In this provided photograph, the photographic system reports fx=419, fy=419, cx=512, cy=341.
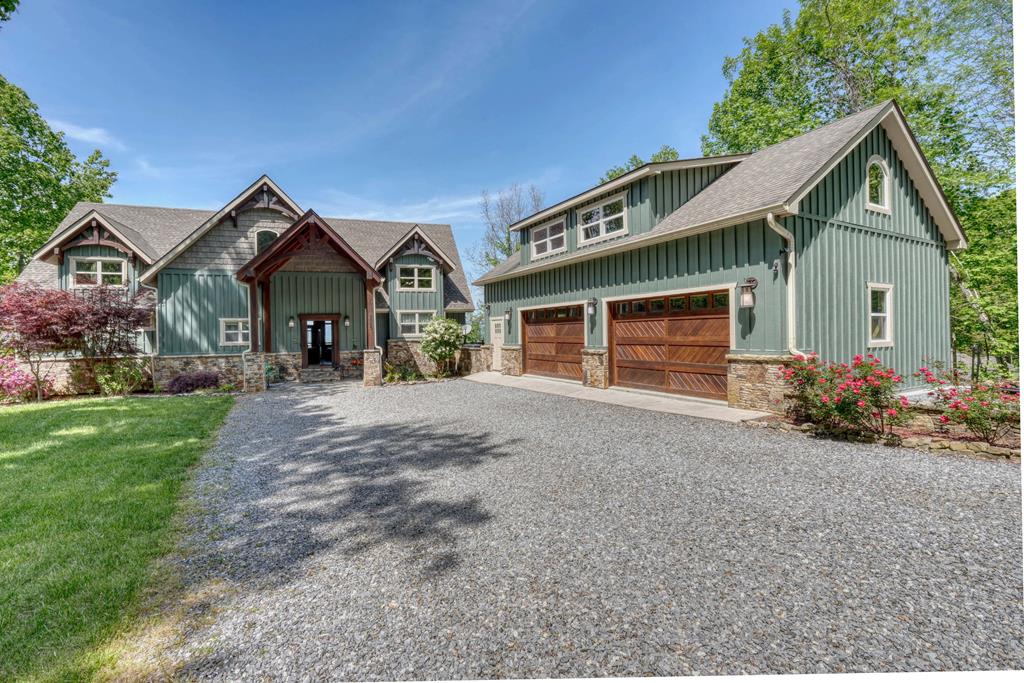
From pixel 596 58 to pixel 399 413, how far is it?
24.9 feet

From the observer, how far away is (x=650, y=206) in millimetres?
10336

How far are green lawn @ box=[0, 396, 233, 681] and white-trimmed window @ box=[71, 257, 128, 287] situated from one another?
971 centimetres

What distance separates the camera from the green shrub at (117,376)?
11.5 metres

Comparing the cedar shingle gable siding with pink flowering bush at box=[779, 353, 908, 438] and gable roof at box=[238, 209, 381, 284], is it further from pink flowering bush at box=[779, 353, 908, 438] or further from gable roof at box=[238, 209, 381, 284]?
pink flowering bush at box=[779, 353, 908, 438]

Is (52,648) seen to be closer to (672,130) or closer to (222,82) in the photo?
(222,82)

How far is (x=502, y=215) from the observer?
30.3 meters

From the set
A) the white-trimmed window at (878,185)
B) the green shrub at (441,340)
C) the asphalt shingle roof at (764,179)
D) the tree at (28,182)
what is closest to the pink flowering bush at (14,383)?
the tree at (28,182)

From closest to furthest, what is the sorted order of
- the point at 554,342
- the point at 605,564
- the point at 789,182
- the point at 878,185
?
the point at 605,564 < the point at 789,182 < the point at 878,185 < the point at 554,342

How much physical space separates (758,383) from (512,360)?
8.73 meters

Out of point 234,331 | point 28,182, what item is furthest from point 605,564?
point 28,182

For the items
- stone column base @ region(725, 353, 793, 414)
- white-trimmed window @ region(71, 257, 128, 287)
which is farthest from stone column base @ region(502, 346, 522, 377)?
white-trimmed window @ region(71, 257, 128, 287)

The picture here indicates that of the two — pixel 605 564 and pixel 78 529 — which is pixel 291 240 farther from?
pixel 605 564

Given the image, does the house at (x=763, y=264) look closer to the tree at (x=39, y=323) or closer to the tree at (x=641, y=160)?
the tree at (x=39, y=323)

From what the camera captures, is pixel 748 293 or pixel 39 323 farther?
pixel 39 323
